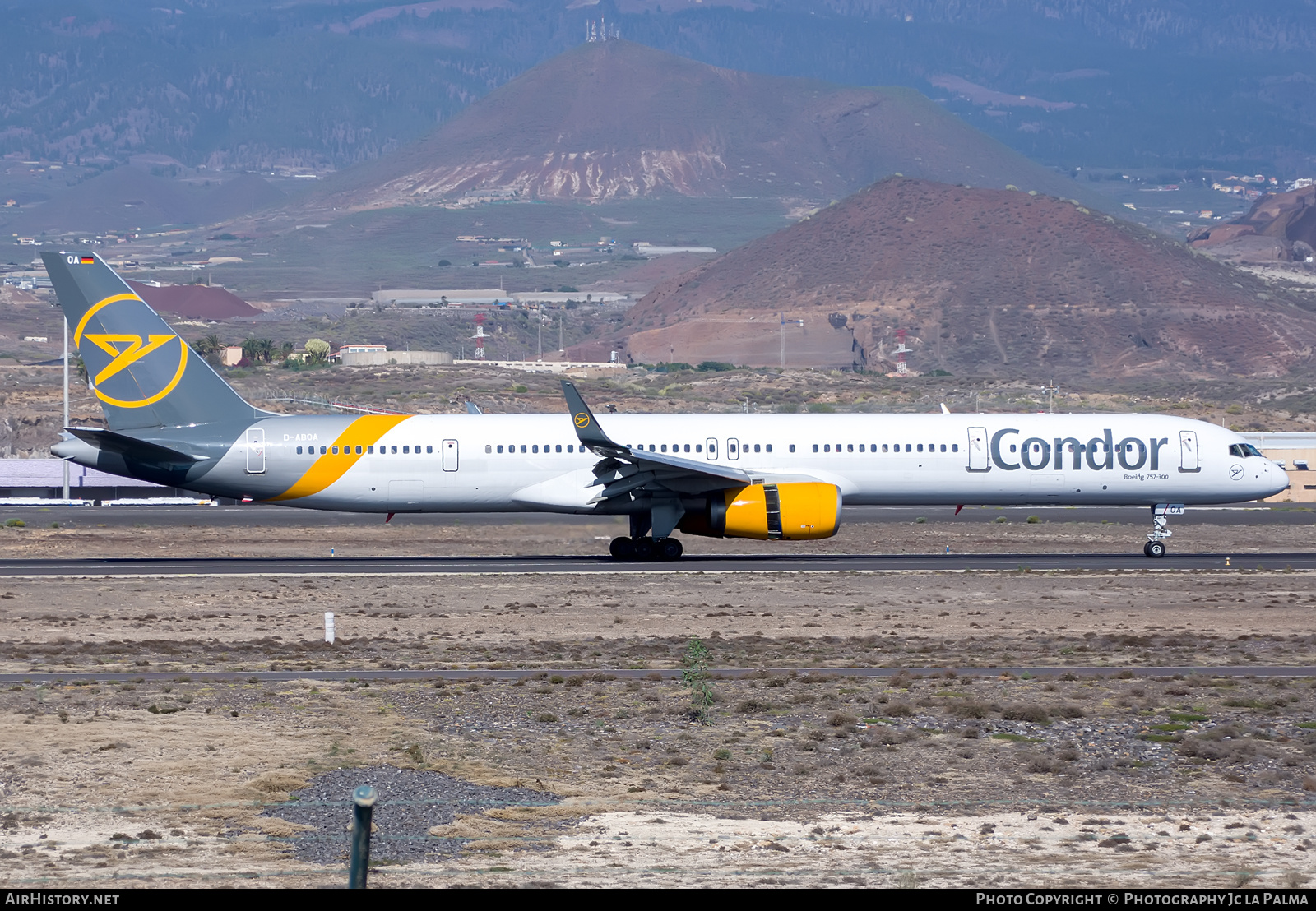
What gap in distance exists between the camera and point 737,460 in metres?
43.2

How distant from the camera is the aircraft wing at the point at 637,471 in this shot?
40375mm

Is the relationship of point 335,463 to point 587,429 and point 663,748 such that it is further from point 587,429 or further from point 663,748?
point 663,748

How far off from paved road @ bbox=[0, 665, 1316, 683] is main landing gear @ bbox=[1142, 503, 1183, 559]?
752 inches

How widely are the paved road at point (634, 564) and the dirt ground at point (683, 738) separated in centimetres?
457

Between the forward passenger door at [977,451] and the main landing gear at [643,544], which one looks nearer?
the main landing gear at [643,544]

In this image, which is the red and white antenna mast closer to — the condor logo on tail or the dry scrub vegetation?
the condor logo on tail

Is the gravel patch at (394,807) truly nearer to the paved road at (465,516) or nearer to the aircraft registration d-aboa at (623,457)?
the aircraft registration d-aboa at (623,457)

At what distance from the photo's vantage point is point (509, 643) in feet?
95.3

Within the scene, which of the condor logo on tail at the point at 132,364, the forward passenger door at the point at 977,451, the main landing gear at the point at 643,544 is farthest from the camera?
the forward passenger door at the point at 977,451

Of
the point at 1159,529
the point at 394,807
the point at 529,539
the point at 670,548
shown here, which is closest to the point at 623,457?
the point at 670,548

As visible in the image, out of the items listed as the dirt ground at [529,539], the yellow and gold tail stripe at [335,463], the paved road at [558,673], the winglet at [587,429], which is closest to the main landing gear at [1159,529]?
the dirt ground at [529,539]

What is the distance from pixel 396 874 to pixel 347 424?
30.4 metres

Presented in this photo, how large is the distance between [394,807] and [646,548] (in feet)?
87.1

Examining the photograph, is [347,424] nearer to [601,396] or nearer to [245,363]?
[601,396]
